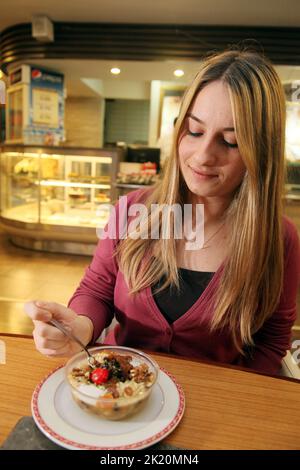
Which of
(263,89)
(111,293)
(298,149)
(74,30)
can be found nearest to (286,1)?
(298,149)

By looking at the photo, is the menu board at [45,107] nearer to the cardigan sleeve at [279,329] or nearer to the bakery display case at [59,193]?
the bakery display case at [59,193]

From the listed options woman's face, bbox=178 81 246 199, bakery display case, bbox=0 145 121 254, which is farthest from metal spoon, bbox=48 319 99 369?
bakery display case, bbox=0 145 121 254

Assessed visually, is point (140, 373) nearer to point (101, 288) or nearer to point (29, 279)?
point (101, 288)

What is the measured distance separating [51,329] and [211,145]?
0.69 metres

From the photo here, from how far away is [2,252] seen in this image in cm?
496

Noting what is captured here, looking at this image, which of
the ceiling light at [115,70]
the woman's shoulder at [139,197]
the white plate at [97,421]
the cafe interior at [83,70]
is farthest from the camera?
the ceiling light at [115,70]

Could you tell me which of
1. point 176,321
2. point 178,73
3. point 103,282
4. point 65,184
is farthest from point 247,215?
point 178,73

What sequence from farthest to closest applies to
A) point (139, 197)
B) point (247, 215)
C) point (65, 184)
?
point (65, 184)
point (139, 197)
point (247, 215)

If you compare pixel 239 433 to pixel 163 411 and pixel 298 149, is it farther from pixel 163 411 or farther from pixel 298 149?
pixel 298 149

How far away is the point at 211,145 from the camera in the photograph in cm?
108

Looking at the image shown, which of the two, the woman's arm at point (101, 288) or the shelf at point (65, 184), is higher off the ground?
the shelf at point (65, 184)

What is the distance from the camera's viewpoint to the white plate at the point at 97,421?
662mm

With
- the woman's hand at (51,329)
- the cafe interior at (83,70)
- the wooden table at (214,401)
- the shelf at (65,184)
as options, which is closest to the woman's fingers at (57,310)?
the woman's hand at (51,329)

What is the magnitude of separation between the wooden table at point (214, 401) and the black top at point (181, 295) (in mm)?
207
